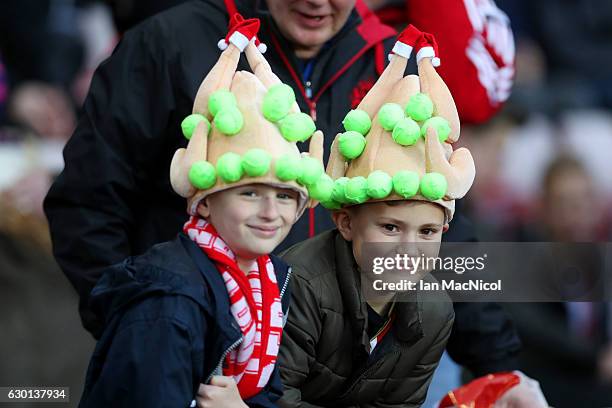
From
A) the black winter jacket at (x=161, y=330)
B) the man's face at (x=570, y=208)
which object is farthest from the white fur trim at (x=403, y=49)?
the man's face at (x=570, y=208)

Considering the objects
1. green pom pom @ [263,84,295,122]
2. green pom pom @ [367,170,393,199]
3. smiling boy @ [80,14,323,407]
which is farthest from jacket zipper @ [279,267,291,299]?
green pom pom @ [263,84,295,122]

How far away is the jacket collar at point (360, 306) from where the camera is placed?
2906mm

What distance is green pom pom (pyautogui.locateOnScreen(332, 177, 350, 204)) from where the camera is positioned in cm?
282

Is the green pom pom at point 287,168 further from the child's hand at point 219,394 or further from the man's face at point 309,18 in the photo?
the man's face at point 309,18

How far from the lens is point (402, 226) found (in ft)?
9.22

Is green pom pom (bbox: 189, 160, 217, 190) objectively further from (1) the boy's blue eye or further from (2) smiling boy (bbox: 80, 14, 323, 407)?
(1) the boy's blue eye

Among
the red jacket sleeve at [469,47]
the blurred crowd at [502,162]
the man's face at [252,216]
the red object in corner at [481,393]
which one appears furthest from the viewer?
the blurred crowd at [502,162]

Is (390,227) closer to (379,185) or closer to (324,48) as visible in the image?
(379,185)

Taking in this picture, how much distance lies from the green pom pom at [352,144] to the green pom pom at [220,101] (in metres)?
0.29

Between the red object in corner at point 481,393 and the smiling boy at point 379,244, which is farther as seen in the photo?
the red object in corner at point 481,393

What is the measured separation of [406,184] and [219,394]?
571mm

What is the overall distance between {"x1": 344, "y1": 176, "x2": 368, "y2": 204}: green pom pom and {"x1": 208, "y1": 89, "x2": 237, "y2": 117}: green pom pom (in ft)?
1.00

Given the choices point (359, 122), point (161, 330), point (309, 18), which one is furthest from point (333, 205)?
point (309, 18)

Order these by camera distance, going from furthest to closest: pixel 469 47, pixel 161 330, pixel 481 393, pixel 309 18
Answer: pixel 469 47
pixel 309 18
pixel 481 393
pixel 161 330
